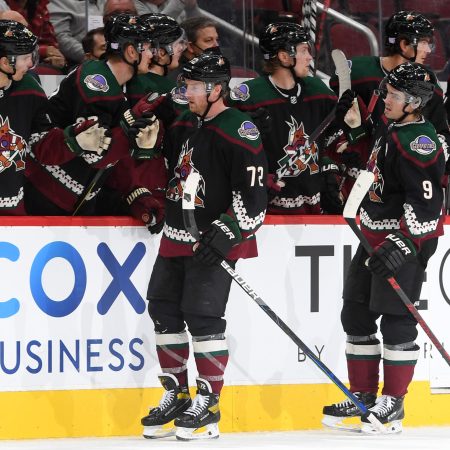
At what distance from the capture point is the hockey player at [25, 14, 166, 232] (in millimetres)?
5000

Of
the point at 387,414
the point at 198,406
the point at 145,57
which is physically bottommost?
the point at 387,414

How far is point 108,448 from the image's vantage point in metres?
4.46

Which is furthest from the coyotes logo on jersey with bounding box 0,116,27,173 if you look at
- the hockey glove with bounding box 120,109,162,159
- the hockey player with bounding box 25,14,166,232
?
the hockey glove with bounding box 120,109,162,159

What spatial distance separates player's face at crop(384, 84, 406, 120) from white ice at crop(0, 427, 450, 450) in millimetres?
1171

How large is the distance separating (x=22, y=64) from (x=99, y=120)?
346 millimetres

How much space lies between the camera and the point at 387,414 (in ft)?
16.0

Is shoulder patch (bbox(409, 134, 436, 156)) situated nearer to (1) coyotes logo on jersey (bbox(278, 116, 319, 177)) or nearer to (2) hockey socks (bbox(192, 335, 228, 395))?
(1) coyotes logo on jersey (bbox(278, 116, 319, 177))

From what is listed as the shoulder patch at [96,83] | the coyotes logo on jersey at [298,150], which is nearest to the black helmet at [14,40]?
the shoulder patch at [96,83]

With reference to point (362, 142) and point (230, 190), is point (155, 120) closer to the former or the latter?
point (230, 190)

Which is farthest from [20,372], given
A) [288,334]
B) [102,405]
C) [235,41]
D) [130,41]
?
[235,41]

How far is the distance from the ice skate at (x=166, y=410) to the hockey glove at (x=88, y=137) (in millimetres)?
863

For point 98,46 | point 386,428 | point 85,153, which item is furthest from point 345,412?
point 98,46

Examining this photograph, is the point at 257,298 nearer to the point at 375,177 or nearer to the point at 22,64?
the point at 375,177

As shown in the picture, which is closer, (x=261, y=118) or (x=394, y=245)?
(x=394, y=245)
